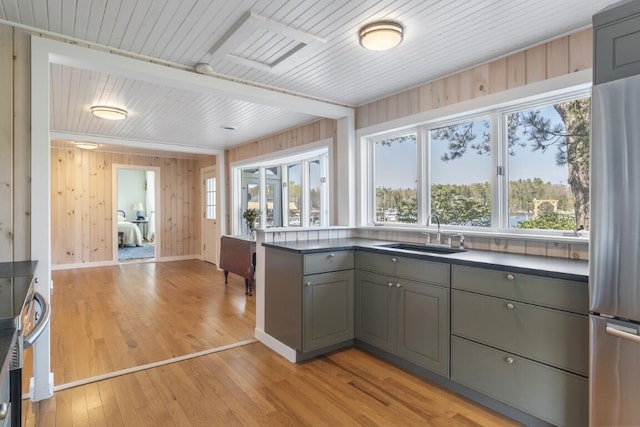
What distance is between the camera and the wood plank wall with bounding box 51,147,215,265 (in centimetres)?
680

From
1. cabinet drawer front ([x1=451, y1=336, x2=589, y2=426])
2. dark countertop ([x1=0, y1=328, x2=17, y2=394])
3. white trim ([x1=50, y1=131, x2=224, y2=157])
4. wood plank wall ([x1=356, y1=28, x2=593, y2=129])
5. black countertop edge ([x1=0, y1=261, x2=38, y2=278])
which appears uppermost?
white trim ([x1=50, y1=131, x2=224, y2=157])

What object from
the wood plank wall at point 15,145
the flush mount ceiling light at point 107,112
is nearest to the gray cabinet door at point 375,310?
the wood plank wall at point 15,145

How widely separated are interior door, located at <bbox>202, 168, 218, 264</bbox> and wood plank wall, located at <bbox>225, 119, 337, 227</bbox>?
0.67 m

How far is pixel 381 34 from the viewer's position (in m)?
2.22

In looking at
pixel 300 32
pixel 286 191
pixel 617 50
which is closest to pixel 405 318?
pixel 617 50

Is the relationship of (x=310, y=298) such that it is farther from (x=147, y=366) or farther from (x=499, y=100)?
(x=499, y=100)

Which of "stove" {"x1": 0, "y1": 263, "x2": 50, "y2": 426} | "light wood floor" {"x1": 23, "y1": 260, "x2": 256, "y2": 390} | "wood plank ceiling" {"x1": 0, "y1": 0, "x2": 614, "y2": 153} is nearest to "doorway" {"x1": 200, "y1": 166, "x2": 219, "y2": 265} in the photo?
"light wood floor" {"x1": 23, "y1": 260, "x2": 256, "y2": 390}

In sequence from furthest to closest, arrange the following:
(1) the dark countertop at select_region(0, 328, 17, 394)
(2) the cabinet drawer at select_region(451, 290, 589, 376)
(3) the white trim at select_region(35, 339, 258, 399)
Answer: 1. (3) the white trim at select_region(35, 339, 258, 399)
2. (2) the cabinet drawer at select_region(451, 290, 589, 376)
3. (1) the dark countertop at select_region(0, 328, 17, 394)

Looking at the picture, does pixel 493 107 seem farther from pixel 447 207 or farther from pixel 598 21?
pixel 598 21

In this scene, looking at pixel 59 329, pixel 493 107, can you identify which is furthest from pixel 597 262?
pixel 59 329

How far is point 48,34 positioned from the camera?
7.47 feet

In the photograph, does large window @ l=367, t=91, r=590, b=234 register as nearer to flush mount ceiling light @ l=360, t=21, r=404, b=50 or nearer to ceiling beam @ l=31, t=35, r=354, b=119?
ceiling beam @ l=31, t=35, r=354, b=119

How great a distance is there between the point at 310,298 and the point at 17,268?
1838 millimetres

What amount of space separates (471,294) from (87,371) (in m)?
2.78
